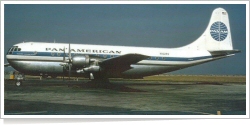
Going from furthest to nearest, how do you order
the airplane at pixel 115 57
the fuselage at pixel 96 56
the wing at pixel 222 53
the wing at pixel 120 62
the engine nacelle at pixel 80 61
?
the wing at pixel 222 53 < the fuselage at pixel 96 56 < the airplane at pixel 115 57 < the wing at pixel 120 62 < the engine nacelle at pixel 80 61

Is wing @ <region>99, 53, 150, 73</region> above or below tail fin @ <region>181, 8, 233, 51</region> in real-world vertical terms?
below

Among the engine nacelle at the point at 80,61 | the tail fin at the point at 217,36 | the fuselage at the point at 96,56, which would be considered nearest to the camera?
the engine nacelle at the point at 80,61

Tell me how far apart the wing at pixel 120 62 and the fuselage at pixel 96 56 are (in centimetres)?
58

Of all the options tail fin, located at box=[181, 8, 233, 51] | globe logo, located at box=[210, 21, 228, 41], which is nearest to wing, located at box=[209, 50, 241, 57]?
tail fin, located at box=[181, 8, 233, 51]

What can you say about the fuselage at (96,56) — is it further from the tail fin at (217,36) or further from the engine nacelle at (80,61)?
the engine nacelle at (80,61)

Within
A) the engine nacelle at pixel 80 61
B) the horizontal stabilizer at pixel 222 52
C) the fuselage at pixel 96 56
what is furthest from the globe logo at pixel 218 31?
the engine nacelle at pixel 80 61

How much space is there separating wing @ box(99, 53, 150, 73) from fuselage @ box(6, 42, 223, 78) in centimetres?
58

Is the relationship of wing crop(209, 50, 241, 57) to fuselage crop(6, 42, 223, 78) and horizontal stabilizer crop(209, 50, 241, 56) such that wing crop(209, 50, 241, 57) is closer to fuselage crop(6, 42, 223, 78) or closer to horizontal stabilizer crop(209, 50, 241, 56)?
horizontal stabilizer crop(209, 50, 241, 56)

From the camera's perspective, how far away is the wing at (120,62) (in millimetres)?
15883

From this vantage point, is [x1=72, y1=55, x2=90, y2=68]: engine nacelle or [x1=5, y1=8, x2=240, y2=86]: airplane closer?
→ [x1=72, y1=55, x2=90, y2=68]: engine nacelle

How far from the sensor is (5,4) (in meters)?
11.6

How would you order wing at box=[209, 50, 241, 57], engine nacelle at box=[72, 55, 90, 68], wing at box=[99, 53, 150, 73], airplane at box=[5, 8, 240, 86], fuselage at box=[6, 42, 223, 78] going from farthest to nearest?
wing at box=[209, 50, 241, 57] < fuselage at box=[6, 42, 223, 78] < airplane at box=[5, 8, 240, 86] < wing at box=[99, 53, 150, 73] < engine nacelle at box=[72, 55, 90, 68]

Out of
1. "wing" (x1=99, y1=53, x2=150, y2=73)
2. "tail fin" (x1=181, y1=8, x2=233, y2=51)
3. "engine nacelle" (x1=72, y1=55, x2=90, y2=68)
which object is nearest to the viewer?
"engine nacelle" (x1=72, y1=55, x2=90, y2=68)

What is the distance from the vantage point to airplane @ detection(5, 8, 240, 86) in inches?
639
